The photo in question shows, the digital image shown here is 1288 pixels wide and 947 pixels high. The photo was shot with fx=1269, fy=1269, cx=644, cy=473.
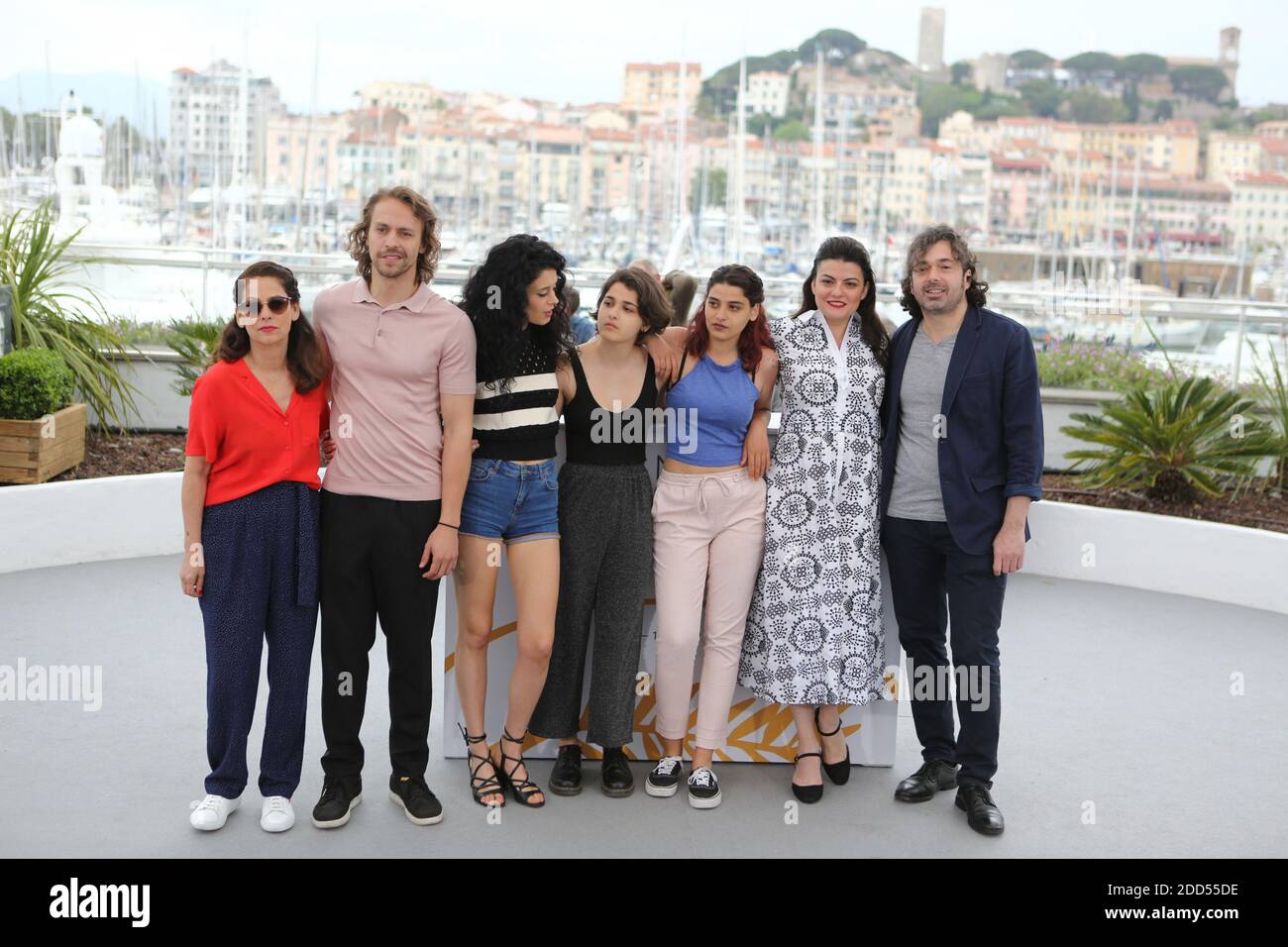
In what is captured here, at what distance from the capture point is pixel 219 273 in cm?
995

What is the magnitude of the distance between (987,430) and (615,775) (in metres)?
1.51

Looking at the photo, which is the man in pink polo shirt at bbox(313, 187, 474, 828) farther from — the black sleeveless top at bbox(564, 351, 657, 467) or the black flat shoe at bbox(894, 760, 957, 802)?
the black flat shoe at bbox(894, 760, 957, 802)

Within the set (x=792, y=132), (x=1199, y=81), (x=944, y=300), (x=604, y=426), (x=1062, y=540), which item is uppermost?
(x=1199, y=81)

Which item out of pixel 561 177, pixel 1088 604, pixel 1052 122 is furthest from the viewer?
pixel 1052 122

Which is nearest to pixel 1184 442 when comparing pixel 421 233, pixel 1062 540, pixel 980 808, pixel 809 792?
pixel 1062 540

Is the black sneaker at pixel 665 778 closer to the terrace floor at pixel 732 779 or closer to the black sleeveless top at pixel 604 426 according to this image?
the terrace floor at pixel 732 779

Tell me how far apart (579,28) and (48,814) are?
69868 millimetres

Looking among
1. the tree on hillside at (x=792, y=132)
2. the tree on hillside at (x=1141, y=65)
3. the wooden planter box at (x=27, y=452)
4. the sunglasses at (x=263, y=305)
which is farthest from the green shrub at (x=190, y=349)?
the tree on hillside at (x=1141, y=65)

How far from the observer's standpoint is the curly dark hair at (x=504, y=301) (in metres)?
3.51

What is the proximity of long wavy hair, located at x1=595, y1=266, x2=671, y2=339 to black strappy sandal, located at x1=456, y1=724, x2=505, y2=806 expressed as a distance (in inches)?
51.4

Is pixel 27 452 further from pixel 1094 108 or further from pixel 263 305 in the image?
pixel 1094 108

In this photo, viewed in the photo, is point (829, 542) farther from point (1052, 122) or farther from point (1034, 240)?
point (1052, 122)

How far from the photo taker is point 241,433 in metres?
3.29

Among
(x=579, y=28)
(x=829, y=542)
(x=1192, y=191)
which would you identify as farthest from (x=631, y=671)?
(x=579, y=28)
